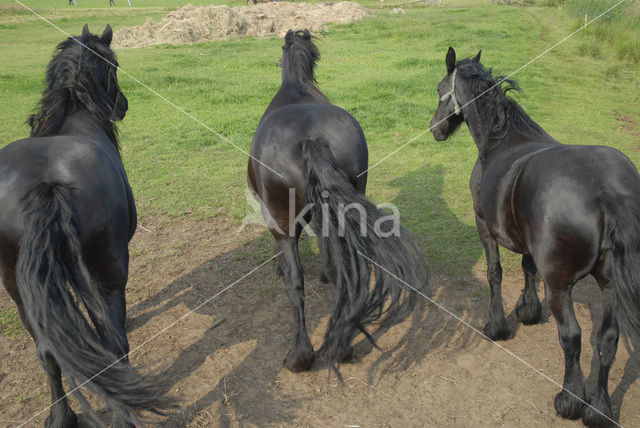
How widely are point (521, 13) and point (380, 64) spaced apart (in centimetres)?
1758

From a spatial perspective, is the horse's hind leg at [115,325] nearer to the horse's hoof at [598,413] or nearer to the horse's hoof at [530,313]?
the horse's hoof at [598,413]

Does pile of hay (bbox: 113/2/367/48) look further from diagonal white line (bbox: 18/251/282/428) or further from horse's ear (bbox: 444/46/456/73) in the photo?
horse's ear (bbox: 444/46/456/73)

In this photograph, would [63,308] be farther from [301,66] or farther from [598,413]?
[598,413]

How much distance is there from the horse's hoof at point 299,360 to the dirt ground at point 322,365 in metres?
0.06

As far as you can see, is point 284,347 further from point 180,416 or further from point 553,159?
point 553,159

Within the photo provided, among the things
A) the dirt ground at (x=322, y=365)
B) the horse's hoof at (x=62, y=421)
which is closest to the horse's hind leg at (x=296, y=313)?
the dirt ground at (x=322, y=365)

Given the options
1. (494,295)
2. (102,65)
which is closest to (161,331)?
(102,65)

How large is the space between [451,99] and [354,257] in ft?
6.63

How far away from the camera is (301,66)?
4.99 metres

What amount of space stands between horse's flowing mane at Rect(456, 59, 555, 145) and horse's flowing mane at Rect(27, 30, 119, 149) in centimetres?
322

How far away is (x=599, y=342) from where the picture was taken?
3266 millimetres

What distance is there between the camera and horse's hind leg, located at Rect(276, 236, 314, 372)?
12.7 ft

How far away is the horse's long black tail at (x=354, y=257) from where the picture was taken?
3.51 meters

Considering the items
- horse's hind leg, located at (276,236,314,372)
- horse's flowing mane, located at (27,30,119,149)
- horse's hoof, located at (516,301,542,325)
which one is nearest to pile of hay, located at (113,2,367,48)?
horse's flowing mane, located at (27,30,119,149)
